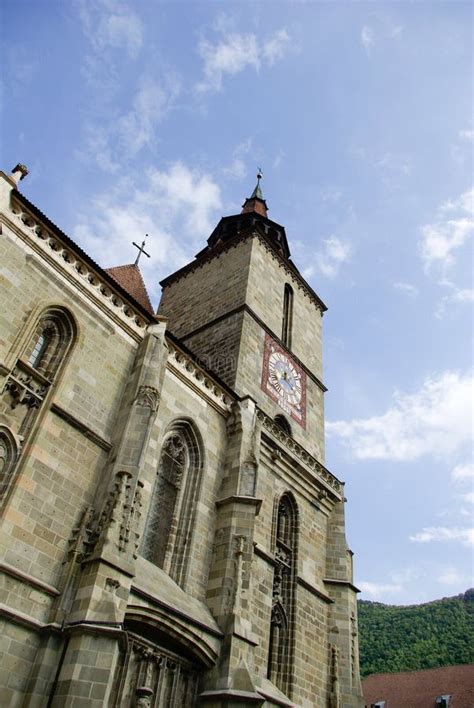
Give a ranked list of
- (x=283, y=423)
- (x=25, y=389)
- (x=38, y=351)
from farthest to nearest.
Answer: (x=283, y=423)
(x=38, y=351)
(x=25, y=389)

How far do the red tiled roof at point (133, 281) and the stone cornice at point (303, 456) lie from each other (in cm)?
566

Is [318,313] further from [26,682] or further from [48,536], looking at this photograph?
[26,682]

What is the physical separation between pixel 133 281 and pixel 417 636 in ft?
149

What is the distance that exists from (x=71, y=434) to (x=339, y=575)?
909cm

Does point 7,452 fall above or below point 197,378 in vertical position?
below

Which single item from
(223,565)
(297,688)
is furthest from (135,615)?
(297,688)

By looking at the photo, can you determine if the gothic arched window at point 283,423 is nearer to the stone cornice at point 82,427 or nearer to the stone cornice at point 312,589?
the stone cornice at point 312,589

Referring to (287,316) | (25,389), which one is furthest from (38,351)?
(287,316)

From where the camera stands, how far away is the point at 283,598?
1432cm

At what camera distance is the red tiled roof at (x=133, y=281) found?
61.4ft

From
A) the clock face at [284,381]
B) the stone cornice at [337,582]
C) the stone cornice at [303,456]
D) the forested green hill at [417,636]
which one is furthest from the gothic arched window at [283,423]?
the forested green hill at [417,636]

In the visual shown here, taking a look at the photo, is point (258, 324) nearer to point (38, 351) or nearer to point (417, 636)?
point (38, 351)

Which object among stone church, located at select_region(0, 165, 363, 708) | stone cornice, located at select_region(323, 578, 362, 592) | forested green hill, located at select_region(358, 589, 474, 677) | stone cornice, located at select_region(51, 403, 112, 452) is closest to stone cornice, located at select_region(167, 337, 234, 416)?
stone church, located at select_region(0, 165, 363, 708)

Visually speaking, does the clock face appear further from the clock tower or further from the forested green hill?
the forested green hill
